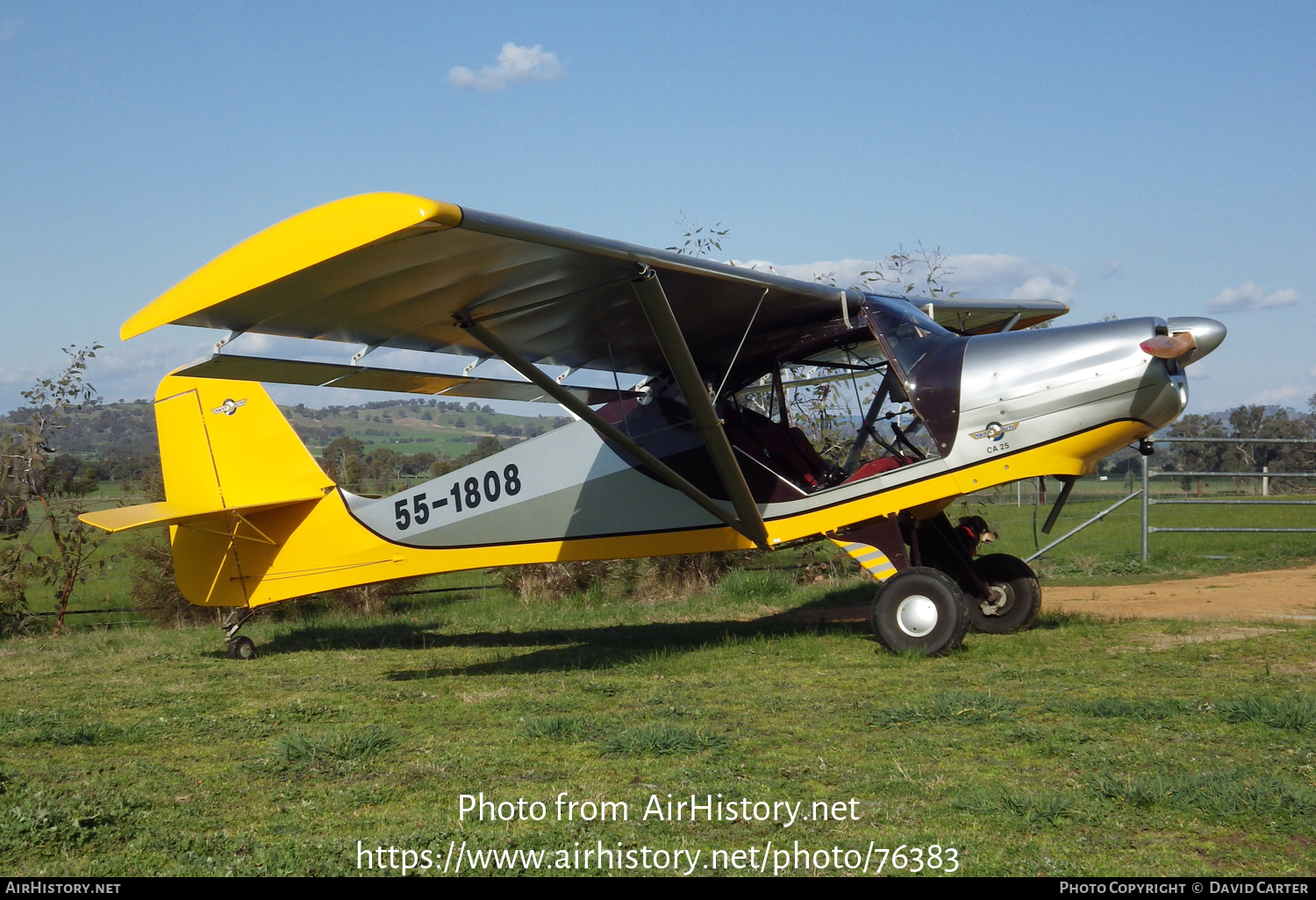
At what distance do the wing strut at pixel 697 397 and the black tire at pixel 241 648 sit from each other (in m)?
4.87

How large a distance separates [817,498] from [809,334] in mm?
1410

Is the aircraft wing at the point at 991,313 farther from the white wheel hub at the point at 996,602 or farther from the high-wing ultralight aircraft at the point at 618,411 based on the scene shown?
the white wheel hub at the point at 996,602

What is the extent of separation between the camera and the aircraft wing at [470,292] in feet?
16.2

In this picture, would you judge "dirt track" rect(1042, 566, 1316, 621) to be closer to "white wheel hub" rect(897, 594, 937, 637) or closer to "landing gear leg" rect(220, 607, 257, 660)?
"white wheel hub" rect(897, 594, 937, 637)

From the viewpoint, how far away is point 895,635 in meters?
7.20

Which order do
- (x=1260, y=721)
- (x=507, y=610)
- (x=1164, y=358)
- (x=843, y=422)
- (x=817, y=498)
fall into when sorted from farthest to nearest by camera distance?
(x=843, y=422)
(x=507, y=610)
(x=817, y=498)
(x=1164, y=358)
(x=1260, y=721)

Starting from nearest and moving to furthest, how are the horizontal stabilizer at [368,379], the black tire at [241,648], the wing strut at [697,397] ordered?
1. the wing strut at [697,397]
2. the horizontal stabilizer at [368,379]
3. the black tire at [241,648]

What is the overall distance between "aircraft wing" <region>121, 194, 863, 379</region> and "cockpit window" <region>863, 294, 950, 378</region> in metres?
0.18

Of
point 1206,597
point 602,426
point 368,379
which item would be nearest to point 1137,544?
point 1206,597

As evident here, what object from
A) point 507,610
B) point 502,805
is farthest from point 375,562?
point 502,805

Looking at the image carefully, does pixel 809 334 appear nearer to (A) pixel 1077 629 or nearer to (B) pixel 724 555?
(A) pixel 1077 629

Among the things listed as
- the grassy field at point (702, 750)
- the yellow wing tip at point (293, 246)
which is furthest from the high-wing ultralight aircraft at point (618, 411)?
the grassy field at point (702, 750)

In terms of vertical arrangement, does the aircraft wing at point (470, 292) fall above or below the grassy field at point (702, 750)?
above

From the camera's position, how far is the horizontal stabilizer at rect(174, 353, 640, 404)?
24.8 ft
